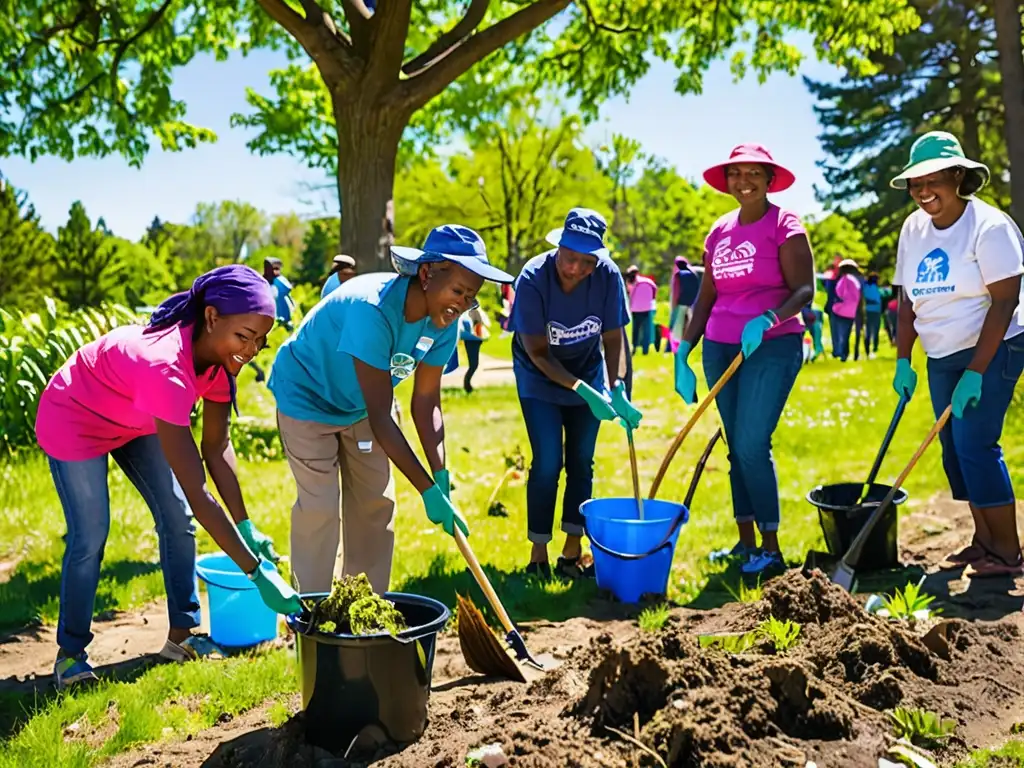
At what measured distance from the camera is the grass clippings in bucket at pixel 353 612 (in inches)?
114

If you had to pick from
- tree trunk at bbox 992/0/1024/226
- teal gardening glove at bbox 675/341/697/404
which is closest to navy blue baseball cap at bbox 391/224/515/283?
teal gardening glove at bbox 675/341/697/404

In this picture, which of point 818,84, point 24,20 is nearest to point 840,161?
point 818,84

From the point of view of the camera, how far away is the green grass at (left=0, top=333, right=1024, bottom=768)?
3.44m

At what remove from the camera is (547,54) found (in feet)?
33.2

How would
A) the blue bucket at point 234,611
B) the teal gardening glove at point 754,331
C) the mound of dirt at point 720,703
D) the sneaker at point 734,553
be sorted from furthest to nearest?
the sneaker at point 734,553 < the teal gardening glove at point 754,331 < the blue bucket at point 234,611 < the mound of dirt at point 720,703

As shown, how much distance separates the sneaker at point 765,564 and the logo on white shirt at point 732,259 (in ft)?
5.01

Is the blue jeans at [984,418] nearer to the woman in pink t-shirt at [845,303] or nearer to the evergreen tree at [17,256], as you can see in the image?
the woman in pink t-shirt at [845,303]

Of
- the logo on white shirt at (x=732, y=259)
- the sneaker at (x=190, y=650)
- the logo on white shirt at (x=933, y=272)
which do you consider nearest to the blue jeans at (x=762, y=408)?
the logo on white shirt at (x=732, y=259)

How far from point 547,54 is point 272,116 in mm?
11484

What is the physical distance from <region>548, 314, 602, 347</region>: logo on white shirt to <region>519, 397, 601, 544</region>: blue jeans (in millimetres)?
337

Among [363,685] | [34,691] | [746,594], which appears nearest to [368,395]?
[363,685]

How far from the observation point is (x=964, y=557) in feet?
16.2

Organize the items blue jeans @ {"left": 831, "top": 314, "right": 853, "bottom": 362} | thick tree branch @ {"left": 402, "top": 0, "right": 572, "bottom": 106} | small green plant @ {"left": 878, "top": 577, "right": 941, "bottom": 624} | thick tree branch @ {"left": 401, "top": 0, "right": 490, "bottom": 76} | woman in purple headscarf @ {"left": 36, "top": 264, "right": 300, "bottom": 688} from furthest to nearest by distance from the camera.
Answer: blue jeans @ {"left": 831, "top": 314, "right": 853, "bottom": 362} → thick tree branch @ {"left": 401, "top": 0, "right": 490, "bottom": 76} → thick tree branch @ {"left": 402, "top": 0, "right": 572, "bottom": 106} → small green plant @ {"left": 878, "top": 577, "right": 941, "bottom": 624} → woman in purple headscarf @ {"left": 36, "top": 264, "right": 300, "bottom": 688}

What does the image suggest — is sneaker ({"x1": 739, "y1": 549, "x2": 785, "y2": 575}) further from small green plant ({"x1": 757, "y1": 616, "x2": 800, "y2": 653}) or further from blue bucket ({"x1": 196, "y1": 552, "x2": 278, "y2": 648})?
blue bucket ({"x1": 196, "y1": 552, "x2": 278, "y2": 648})
